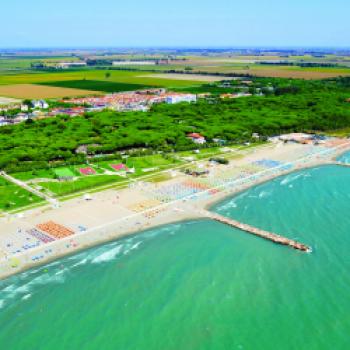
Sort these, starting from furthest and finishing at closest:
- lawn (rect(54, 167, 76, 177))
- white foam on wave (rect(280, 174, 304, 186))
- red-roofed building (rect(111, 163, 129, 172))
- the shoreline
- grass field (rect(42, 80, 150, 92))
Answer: grass field (rect(42, 80, 150, 92)), red-roofed building (rect(111, 163, 129, 172)), white foam on wave (rect(280, 174, 304, 186)), lawn (rect(54, 167, 76, 177)), the shoreline

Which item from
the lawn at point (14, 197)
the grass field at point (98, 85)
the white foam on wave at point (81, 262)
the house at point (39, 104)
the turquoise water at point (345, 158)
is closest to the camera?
the white foam on wave at point (81, 262)

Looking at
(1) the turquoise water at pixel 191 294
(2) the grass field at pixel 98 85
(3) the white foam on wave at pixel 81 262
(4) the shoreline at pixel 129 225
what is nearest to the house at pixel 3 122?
(4) the shoreline at pixel 129 225

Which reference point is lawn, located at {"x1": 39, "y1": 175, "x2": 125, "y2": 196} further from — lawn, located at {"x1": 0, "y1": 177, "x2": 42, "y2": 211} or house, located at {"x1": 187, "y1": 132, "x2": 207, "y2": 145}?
house, located at {"x1": 187, "y1": 132, "x2": 207, "y2": 145}

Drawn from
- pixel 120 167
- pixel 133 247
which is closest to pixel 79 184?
pixel 120 167

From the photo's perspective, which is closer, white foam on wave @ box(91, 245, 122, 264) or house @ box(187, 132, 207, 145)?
white foam on wave @ box(91, 245, 122, 264)

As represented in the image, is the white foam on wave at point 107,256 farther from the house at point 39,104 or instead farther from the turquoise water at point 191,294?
the house at point 39,104

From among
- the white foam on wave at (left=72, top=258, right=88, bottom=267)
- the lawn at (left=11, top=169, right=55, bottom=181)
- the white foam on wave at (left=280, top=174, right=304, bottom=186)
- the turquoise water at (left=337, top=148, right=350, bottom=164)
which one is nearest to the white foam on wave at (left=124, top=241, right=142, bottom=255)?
the white foam on wave at (left=72, top=258, right=88, bottom=267)

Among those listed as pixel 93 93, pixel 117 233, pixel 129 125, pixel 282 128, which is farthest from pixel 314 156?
pixel 93 93

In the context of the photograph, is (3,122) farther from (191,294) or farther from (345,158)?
(191,294)
